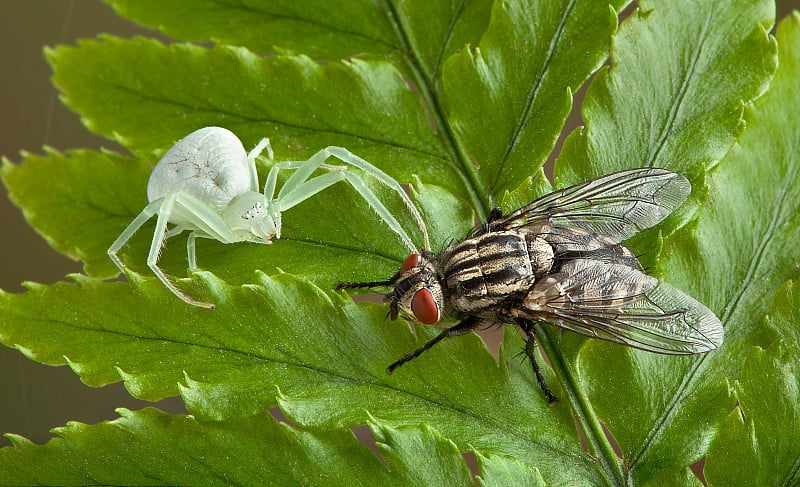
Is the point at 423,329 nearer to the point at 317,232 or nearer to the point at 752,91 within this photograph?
the point at 317,232

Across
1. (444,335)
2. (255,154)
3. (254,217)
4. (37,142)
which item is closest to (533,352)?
(444,335)

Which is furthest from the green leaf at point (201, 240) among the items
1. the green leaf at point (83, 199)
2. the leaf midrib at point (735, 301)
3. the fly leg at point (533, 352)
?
the leaf midrib at point (735, 301)

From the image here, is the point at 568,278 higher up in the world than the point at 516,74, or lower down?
lower down

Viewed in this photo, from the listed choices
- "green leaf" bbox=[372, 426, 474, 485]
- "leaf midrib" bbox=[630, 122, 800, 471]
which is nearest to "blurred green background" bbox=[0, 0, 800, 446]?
"green leaf" bbox=[372, 426, 474, 485]

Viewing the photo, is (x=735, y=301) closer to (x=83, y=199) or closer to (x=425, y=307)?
(x=425, y=307)

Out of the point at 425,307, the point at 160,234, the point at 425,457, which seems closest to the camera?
the point at 425,457

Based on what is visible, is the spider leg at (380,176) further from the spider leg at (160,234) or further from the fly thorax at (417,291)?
the spider leg at (160,234)
